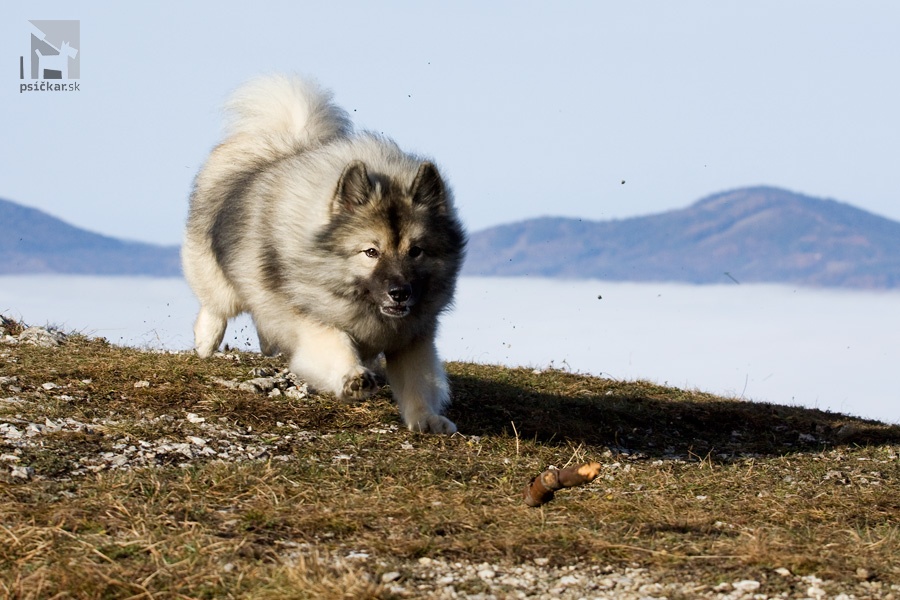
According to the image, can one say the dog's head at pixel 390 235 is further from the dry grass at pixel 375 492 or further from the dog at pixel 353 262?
the dry grass at pixel 375 492

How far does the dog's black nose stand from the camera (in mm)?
6613

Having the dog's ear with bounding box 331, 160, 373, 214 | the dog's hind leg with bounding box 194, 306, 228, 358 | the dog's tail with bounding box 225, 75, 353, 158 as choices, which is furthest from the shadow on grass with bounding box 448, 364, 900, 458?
the dog's tail with bounding box 225, 75, 353, 158

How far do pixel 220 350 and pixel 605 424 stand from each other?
3721 millimetres

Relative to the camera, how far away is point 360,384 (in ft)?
21.3

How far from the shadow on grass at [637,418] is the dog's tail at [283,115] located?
244 cm

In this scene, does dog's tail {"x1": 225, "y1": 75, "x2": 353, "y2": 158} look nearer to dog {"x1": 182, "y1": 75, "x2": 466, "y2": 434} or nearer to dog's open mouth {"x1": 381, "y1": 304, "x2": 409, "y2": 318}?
dog {"x1": 182, "y1": 75, "x2": 466, "y2": 434}

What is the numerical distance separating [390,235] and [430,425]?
134cm

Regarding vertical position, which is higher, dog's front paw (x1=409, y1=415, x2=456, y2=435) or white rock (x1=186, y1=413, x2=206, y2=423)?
white rock (x1=186, y1=413, x2=206, y2=423)

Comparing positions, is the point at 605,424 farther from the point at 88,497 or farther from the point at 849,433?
the point at 88,497

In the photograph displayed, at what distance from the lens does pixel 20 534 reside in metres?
4.46

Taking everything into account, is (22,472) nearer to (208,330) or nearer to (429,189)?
(429,189)

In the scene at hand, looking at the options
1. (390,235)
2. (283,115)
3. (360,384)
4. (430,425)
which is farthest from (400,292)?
(283,115)

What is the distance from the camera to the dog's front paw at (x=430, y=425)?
23.4 ft

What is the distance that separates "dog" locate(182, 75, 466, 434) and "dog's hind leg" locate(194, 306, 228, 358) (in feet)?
4.90
